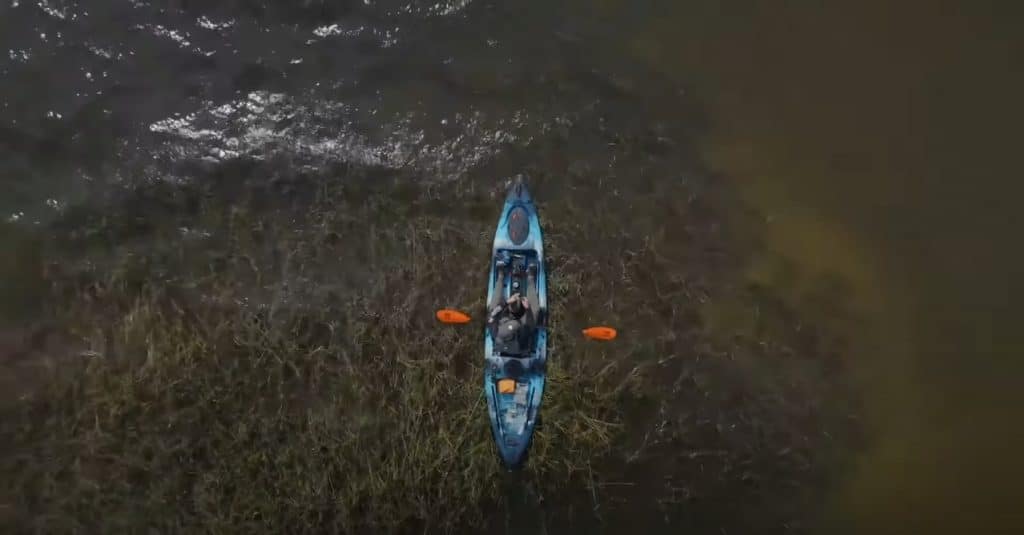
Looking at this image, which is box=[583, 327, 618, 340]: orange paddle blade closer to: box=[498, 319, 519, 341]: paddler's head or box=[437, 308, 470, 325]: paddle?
box=[498, 319, 519, 341]: paddler's head

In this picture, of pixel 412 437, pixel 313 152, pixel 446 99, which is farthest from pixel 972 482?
pixel 313 152

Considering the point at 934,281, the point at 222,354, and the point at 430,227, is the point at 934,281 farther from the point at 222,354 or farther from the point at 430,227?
the point at 222,354

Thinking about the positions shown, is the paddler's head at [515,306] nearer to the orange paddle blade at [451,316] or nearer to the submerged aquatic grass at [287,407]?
the orange paddle blade at [451,316]

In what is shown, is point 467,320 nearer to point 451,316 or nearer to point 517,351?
point 451,316

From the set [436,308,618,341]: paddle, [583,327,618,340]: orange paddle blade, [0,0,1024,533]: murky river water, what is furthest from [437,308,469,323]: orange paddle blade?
[0,0,1024,533]: murky river water

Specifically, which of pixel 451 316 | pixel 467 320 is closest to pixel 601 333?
pixel 467 320
